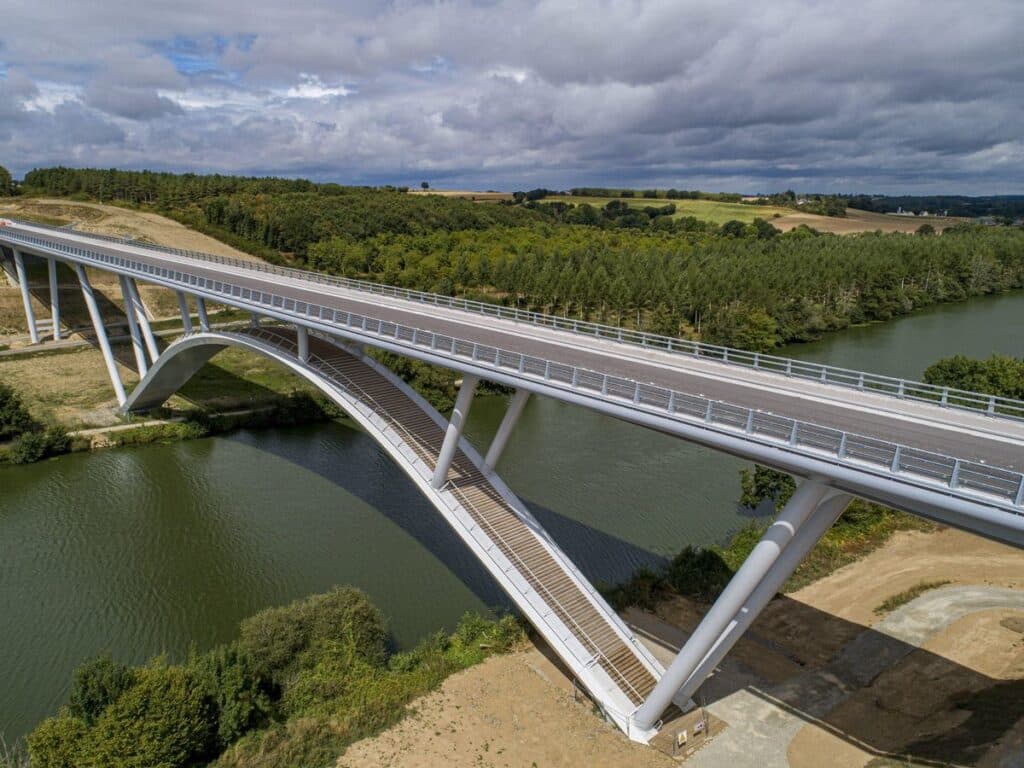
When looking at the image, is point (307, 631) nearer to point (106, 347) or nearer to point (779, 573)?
point (779, 573)

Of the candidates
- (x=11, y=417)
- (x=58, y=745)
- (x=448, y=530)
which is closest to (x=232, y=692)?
(x=58, y=745)

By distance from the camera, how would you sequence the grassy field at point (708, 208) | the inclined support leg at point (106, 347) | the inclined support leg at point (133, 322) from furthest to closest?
the grassy field at point (708, 208)
the inclined support leg at point (106, 347)
the inclined support leg at point (133, 322)

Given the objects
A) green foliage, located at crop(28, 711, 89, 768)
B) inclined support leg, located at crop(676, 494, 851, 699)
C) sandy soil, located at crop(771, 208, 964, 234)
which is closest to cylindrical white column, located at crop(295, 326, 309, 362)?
green foliage, located at crop(28, 711, 89, 768)

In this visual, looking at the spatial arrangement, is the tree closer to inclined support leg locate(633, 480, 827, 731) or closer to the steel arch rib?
the steel arch rib

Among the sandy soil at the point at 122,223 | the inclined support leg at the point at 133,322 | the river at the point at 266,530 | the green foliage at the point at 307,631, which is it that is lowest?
the river at the point at 266,530

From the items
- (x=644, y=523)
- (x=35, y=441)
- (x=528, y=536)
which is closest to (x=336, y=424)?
(x=35, y=441)

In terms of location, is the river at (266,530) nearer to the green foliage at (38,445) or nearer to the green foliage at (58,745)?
the green foliage at (38,445)

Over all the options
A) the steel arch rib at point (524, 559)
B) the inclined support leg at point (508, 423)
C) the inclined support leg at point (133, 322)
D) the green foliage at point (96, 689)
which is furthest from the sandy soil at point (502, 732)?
the inclined support leg at point (133, 322)
